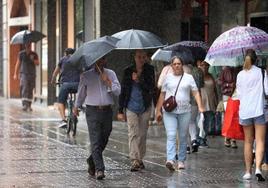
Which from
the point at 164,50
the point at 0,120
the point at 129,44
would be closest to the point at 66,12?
the point at 0,120

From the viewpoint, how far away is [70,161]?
12.0 metres

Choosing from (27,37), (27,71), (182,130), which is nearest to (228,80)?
(182,130)

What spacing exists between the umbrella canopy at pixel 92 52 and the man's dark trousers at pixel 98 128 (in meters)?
0.75

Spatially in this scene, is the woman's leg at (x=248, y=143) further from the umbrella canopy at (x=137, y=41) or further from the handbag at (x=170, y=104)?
the umbrella canopy at (x=137, y=41)

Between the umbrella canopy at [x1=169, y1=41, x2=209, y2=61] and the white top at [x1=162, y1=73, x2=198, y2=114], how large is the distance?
1.68 meters

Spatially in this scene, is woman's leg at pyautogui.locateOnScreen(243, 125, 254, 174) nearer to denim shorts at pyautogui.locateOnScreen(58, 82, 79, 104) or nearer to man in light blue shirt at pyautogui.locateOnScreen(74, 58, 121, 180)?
man in light blue shirt at pyautogui.locateOnScreen(74, 58, 121, 180)

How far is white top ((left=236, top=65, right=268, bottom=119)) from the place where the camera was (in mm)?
10180

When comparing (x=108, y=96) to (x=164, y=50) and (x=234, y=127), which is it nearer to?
(x=234, y=127)

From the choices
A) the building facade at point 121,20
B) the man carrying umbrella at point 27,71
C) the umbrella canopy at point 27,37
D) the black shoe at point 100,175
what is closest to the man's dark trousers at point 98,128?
the black shoe at point 100,175

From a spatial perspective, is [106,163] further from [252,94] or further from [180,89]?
[252,94]

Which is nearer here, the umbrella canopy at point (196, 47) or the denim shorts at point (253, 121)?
the denim shorts at point (253, 121)

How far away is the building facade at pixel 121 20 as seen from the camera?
17031 mm

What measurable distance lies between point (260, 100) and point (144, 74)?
77.3 inches

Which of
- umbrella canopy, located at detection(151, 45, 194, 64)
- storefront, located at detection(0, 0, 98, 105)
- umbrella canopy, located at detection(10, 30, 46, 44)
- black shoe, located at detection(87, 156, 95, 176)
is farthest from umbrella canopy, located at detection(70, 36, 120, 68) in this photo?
umbrella canopy, located at detection(10, 30, 46, 44)
